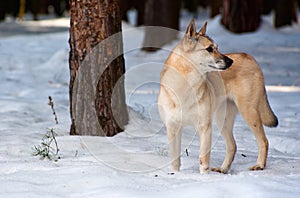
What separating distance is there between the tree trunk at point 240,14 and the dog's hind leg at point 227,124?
12.0m

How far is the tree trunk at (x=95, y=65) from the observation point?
20.8 ft

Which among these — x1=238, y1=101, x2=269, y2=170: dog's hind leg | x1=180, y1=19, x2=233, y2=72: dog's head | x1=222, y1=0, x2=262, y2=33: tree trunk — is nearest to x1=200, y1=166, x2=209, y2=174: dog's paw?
x1=238, y1=101, x2=269, y2=170: dog's hind leg

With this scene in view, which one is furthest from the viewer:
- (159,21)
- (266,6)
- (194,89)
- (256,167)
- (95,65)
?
(266,6)

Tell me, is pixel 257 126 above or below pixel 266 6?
above

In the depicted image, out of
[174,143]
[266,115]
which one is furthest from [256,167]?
[174,143]

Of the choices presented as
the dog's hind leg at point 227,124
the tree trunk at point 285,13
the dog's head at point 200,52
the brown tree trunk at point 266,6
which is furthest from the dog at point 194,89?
the brown tree trunk at point 266,6

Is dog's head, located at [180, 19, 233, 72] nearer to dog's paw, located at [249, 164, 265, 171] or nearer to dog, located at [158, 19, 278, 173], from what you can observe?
dog, located at [158, 19, 278, 173]

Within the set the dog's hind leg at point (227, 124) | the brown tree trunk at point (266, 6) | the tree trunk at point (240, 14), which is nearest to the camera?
the dog's hind leg at point (227, 124)

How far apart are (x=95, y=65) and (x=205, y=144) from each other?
5.58 ft

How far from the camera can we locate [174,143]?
17.7 feet

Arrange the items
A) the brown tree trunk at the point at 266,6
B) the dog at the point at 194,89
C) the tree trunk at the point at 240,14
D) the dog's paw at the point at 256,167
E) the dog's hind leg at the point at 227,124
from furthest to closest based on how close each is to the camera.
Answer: the brown tree trunk at the point at 266,6 < the tree trunk at the point at 240,14 < the dog's hind leg at the point at 227,124 < the dog's paw at the point at 256,167 < the dog at the point at 194,89

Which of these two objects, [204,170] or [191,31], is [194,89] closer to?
[191,31]

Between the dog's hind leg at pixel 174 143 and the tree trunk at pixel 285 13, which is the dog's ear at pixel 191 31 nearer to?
the dog's hind leg at pixel 174 143

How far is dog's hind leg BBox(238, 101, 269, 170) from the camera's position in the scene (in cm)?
564
